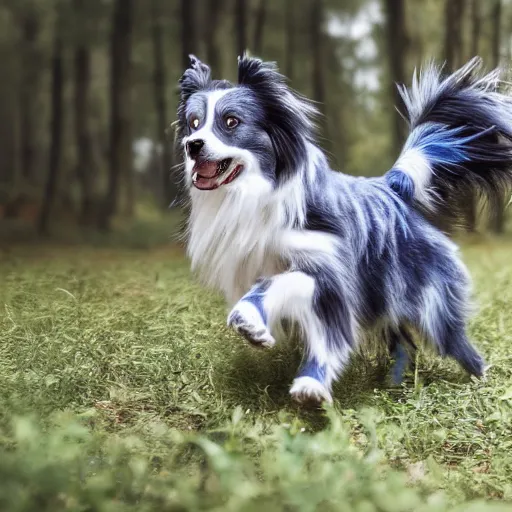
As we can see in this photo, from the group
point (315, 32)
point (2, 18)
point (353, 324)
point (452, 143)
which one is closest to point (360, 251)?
point (353, 324)

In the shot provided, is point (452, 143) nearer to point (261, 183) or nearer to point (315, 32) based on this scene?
point (261, 183)

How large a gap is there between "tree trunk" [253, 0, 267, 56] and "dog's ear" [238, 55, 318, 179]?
6477 mm

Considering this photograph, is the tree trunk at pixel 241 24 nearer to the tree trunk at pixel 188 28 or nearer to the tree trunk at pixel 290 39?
the tree trunk at pixel 188 28

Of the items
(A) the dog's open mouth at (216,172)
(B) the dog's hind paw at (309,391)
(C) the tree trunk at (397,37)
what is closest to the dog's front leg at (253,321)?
(B) the dog's hind paw at (309,391)

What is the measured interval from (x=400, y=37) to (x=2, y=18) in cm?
519

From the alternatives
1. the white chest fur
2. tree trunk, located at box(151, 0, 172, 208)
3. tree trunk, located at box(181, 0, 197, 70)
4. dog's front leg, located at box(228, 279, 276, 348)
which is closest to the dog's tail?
the white chest fur

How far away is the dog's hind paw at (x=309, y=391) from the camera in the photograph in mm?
2053

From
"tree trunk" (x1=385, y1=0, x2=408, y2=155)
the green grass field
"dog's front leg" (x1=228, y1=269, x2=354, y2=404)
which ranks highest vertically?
"tree trunk" (x1=385, y1=0, x2=408, y2=155)

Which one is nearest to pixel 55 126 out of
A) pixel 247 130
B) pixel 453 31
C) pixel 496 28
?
pixel 453 31

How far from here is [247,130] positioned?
217cm

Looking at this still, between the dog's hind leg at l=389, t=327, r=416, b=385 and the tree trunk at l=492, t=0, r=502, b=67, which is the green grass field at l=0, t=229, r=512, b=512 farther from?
the tree trunk at l=492, t=0, r=502, b=67

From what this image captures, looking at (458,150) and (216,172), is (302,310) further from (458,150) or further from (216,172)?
(458,150)

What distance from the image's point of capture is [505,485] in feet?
6.10

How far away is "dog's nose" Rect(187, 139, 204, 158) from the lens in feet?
6.92
